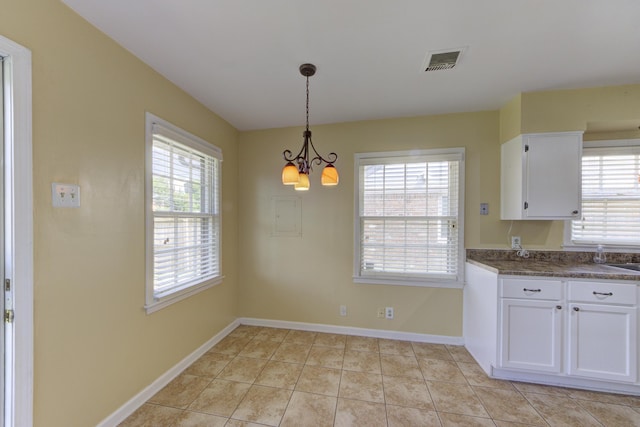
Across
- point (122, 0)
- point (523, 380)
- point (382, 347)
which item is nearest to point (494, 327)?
point (523, 380)

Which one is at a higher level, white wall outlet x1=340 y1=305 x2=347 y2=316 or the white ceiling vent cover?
the white ceiling vent cover

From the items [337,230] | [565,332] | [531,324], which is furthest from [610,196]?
[337,230]

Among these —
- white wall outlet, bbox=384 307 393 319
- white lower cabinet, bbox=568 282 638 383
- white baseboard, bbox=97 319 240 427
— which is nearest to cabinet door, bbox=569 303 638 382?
white lower cabinet, bbox=568 282 638 383

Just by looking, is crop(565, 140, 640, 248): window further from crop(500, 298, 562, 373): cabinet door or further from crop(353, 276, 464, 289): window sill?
crop(353, 276, 464, 289): window sill

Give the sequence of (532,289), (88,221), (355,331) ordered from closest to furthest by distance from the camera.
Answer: (88,221) < (532,289) < (355,331)

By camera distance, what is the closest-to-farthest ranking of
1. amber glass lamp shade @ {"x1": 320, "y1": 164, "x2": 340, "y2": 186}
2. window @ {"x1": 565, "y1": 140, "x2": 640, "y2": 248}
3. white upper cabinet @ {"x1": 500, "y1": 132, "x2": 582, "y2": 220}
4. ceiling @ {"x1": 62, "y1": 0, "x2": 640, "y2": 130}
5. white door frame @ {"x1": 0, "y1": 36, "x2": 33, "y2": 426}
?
white door frame @ {"x1": 0, "y1": 36, "x2": 33, "y2": 426} → ceiling @ {"x1": 62, "y1": 0, "x2": 640, "y2": 130} → amber glass lamp shade @ {"x1": 320, "y1": 164, "x2": 340, "y2": 186} → white upper cabinet @ {"x1": 500, "y1": 132, "x2": 582, "y2": 220} → window @ {"x1": 565, "y1": 140, "x2": 640, "y2": 248}

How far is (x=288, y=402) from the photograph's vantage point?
194 centimetres

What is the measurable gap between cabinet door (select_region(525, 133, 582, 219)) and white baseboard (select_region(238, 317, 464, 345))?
63.8 inches

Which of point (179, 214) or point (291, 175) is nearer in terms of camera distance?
point (291, 175)

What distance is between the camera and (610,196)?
2.55m

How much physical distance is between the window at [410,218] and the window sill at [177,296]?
1.69 metres

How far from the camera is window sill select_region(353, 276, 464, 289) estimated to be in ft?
9.32

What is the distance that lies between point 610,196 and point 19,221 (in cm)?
462

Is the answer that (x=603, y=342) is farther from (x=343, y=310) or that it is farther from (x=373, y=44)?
(x=373, y=44)
